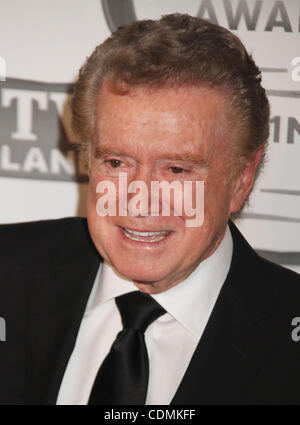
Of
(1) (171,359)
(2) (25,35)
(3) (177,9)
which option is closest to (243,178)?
(1) (171,359)

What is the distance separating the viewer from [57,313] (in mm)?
1554

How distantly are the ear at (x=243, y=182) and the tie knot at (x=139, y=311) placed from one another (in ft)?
0.98

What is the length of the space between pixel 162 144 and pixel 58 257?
1.80ft

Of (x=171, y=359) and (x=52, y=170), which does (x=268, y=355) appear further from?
(x=52, y=170)

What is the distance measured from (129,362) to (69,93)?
2.92 feet

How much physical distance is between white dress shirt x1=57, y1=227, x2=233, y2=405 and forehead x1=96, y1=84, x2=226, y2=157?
1.12 feet

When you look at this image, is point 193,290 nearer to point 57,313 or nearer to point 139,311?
point 139,311

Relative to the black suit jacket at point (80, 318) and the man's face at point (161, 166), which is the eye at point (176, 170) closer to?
the man's face at point (161, 166)

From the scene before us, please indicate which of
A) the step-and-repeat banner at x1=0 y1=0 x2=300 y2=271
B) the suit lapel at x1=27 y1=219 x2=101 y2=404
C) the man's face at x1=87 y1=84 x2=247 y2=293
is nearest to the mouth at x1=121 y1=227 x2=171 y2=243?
the man's face at x1=87 y1=84 x2=247 y2=293

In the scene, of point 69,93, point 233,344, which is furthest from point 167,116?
point 69,93

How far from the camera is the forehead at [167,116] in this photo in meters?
1.28

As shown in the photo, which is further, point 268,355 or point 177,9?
point 177,9

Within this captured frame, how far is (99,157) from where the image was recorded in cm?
138

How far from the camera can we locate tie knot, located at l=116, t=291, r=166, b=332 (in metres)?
1.44
